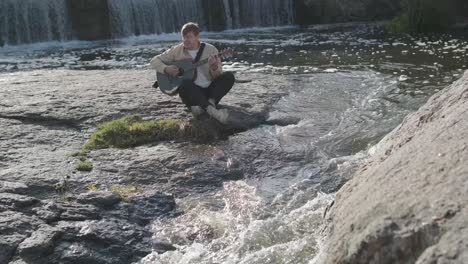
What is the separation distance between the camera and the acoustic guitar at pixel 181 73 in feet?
27.7

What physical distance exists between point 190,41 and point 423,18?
15841mm

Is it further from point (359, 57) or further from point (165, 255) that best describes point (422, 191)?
point (359, 57)

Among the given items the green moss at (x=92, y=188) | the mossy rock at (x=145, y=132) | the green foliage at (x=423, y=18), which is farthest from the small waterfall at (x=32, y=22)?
the green moss at (x=92, y=188)

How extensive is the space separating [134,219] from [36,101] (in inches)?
180

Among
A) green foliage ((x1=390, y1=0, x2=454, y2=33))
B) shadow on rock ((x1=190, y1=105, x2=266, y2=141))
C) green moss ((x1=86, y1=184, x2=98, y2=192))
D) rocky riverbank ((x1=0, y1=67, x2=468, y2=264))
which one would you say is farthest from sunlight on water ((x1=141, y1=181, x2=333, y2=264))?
green foliage ((x1=390, y1=0, x2=454, y2=33))

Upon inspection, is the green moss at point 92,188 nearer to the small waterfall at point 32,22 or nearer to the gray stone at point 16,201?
the gray stone at point 16,201

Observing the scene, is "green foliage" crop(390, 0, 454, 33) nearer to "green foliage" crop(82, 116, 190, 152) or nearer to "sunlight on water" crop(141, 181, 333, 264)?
"green foliage" crop(82, 116, 190, 152)

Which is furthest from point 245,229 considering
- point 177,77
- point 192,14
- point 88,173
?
point 192,14

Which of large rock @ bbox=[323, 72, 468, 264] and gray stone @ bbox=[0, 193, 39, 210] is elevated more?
large rock @ bbox=[323, 72, 468, 264]

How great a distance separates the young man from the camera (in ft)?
27.0

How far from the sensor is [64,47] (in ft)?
69.3

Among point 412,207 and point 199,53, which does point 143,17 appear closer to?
point 199,53

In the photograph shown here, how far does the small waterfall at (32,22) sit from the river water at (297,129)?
2.26m

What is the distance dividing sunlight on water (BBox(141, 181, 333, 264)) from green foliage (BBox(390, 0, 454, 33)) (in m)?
17.1
